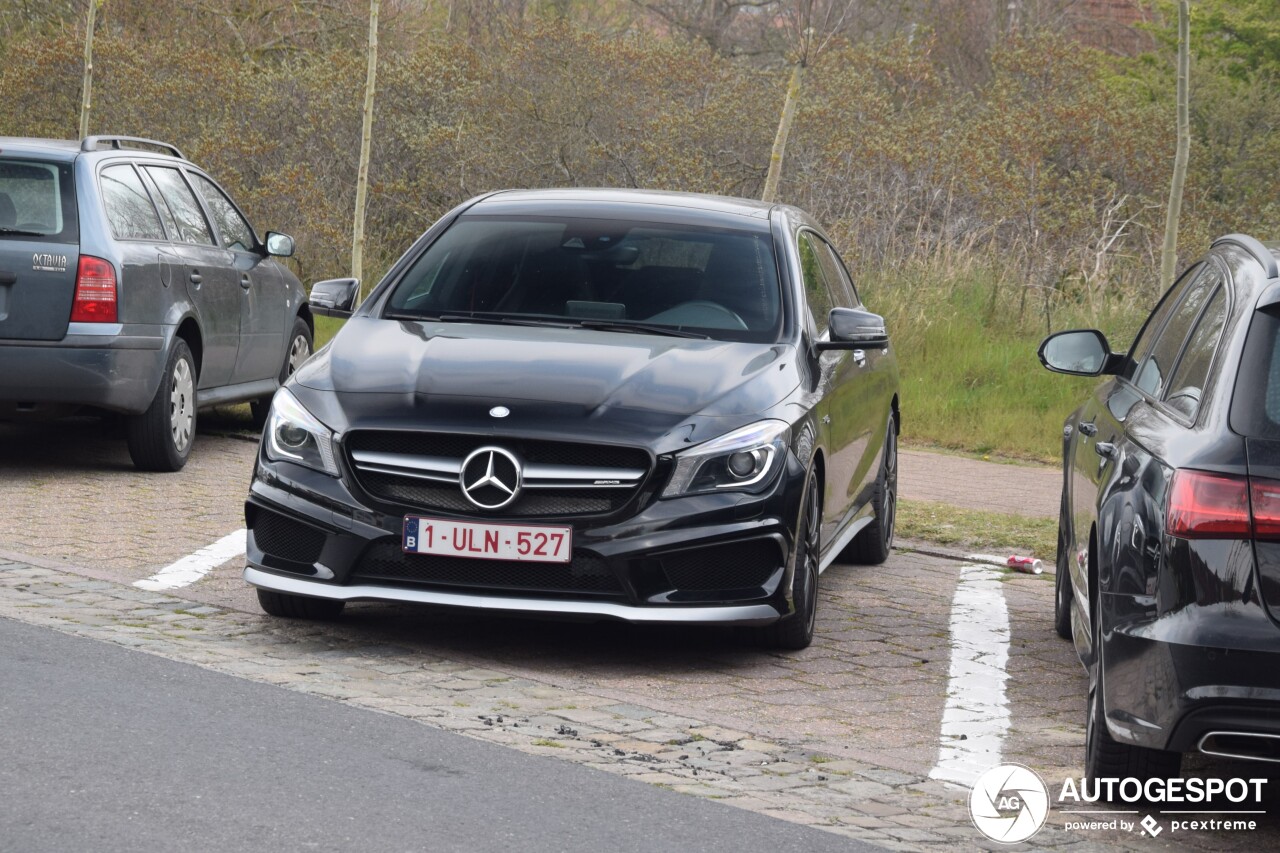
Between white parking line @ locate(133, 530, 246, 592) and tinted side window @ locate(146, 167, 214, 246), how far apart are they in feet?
10.0

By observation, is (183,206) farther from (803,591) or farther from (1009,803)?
(1009,803)

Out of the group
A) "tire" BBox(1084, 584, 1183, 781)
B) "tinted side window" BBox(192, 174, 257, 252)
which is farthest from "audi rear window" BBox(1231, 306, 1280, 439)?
"tinted side window" BBox(192, 174, 257, 252)

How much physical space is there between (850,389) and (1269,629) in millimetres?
3743

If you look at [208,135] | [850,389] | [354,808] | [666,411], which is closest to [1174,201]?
[850,389]

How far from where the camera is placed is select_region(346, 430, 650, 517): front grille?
6102 millimetres

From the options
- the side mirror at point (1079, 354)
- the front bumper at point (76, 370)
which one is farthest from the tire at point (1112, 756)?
the front bumper at point (76, 370)

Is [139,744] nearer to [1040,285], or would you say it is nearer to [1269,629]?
[1269,629]

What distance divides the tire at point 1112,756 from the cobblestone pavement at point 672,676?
0.16 m

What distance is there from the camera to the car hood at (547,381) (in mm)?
6195

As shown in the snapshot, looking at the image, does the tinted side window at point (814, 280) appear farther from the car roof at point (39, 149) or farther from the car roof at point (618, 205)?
the car roof at point (39, 149)

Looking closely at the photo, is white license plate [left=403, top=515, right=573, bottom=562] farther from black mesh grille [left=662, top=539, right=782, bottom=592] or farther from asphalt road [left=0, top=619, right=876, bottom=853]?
asphalt road [left=0, top=619, right=876, bottom=853]

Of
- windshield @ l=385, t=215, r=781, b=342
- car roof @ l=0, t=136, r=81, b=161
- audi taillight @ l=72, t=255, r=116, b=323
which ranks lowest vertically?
audi taillight @ l=72, t=255, r=116, b=323

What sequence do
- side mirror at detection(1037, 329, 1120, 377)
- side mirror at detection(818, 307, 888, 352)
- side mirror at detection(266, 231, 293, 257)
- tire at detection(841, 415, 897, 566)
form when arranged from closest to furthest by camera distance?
side mirror at detection(1037, 329, 1120, 377) < side mirror at detection(818, 307, 888, 352) < tire at detection(841, 415, 897, 566) < side mirror at detection(266, 231, 293, 257)

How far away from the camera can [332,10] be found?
29.9 meters
